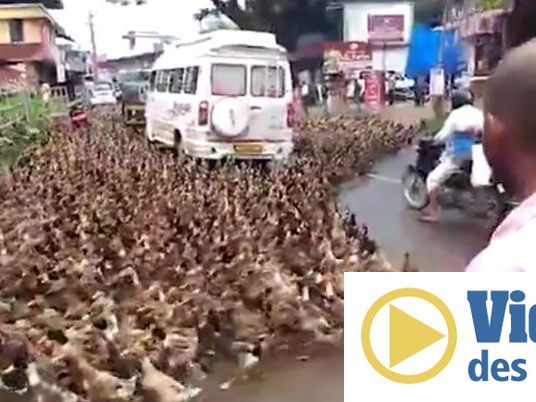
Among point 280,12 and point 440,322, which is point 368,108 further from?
point 440,322

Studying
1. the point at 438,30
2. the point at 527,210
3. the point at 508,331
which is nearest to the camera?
the point at 527,210

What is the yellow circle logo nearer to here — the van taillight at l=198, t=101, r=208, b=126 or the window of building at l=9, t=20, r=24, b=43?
the van taillight at l=198, t=101, r=208, b=126

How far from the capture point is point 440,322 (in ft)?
6.56

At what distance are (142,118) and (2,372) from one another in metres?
0.63

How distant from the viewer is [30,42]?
228cm

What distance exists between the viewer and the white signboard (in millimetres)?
2256

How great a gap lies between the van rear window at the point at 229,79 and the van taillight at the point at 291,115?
0.35 feet

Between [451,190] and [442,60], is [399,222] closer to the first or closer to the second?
[451,190]

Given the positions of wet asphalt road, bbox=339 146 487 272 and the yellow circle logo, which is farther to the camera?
wet asphalt road, bbox=339 146 487 272

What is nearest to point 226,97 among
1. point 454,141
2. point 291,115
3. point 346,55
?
point 291,115

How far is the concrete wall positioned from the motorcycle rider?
0.15 m

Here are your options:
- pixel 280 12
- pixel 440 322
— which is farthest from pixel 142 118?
pixel 440 322

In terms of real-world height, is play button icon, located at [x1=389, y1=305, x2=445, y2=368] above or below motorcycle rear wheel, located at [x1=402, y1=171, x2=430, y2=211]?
below

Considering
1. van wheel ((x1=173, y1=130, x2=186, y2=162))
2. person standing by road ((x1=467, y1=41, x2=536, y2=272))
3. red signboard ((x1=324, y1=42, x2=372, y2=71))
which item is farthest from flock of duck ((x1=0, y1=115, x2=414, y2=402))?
person standing by road ((x1=467, y1=41, x2=536, y2=272))
